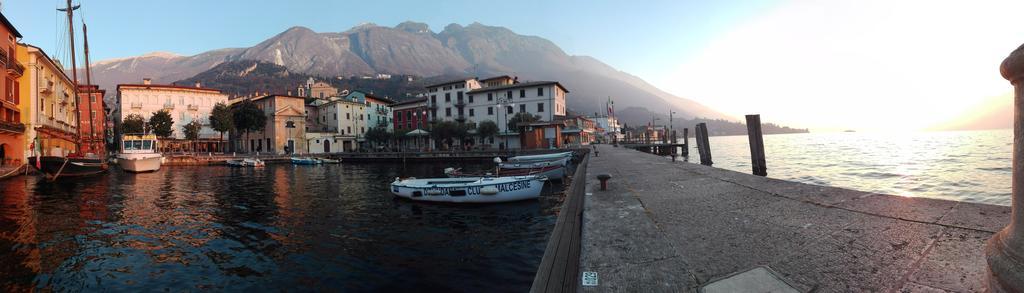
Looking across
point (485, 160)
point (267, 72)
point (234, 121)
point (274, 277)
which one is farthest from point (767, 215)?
point (267, 72)

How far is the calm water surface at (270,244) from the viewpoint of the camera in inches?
311

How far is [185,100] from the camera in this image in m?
67.9

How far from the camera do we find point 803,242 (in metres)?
4.88

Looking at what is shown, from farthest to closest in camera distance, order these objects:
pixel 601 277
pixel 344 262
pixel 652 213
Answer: pixel 344 262 < pixel 652 213 < pixel 601 277

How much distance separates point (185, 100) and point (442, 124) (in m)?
46.9

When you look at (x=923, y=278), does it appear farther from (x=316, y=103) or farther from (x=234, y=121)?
(x=316, y=103)

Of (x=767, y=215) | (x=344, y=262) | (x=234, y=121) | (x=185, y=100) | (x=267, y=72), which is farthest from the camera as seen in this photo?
(x=267, y=72)

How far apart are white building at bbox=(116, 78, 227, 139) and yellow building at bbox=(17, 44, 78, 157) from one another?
2732 cm

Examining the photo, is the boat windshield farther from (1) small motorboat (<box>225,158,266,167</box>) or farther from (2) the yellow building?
(1) small motorboat (<box>225,158,266,167</box>)

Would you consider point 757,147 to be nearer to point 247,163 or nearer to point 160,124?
point 247,163

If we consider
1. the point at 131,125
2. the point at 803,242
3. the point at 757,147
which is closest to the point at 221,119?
the point at 131,125

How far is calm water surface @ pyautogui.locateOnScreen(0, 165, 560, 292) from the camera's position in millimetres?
7910

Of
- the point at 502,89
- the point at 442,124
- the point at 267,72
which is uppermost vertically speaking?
the point at 267,72

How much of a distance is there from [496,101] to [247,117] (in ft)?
126
